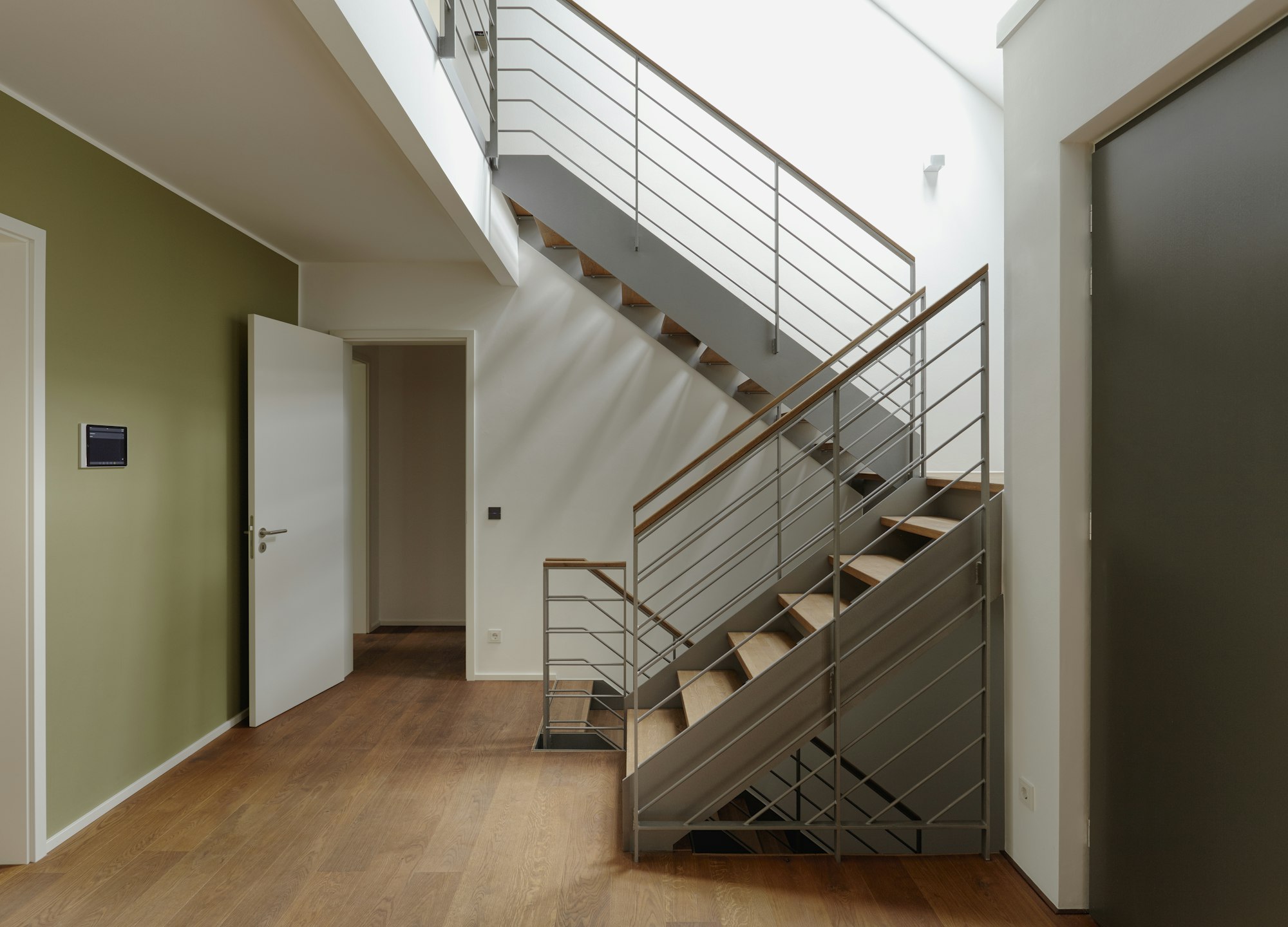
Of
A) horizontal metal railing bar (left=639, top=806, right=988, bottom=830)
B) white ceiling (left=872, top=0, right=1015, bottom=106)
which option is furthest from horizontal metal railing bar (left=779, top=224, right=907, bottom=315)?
horizontal metal railing bar (left=639, top=806, right=988, bottom=830)

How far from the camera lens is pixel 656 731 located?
3098mm

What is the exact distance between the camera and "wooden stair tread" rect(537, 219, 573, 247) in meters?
4.18

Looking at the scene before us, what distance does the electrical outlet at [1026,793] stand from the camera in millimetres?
2475

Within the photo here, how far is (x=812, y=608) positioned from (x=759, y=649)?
0.86 feet

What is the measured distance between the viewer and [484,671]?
495 cm

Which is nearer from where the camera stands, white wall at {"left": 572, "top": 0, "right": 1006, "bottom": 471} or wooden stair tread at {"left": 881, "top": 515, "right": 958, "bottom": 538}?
wooden stair tread at {"left": 881, "top": 515, "right": 958, "bottom": 538}

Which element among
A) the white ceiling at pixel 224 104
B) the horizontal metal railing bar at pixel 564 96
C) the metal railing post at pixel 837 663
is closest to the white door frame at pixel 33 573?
the white ceiling at pixel 224 104

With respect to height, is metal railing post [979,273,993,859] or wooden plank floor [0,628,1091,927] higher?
metal railing post [979,273,993,859]

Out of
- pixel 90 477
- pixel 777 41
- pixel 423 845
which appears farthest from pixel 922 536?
pixel 777 41

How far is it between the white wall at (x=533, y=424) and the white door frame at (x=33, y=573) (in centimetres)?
225

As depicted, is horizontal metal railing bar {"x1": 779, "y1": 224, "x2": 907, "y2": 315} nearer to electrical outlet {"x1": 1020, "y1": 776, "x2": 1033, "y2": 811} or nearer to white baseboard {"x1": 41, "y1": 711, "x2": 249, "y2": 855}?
electrical outlet {"x1": 1020, "y1": 776, "x2": 1033, "y2": 811}

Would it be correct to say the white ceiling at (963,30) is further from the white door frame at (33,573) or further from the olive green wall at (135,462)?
the white door frame at (33,573)

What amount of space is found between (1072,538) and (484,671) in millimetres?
3610

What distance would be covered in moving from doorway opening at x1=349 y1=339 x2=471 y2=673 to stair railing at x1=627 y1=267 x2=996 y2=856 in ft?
7.56
